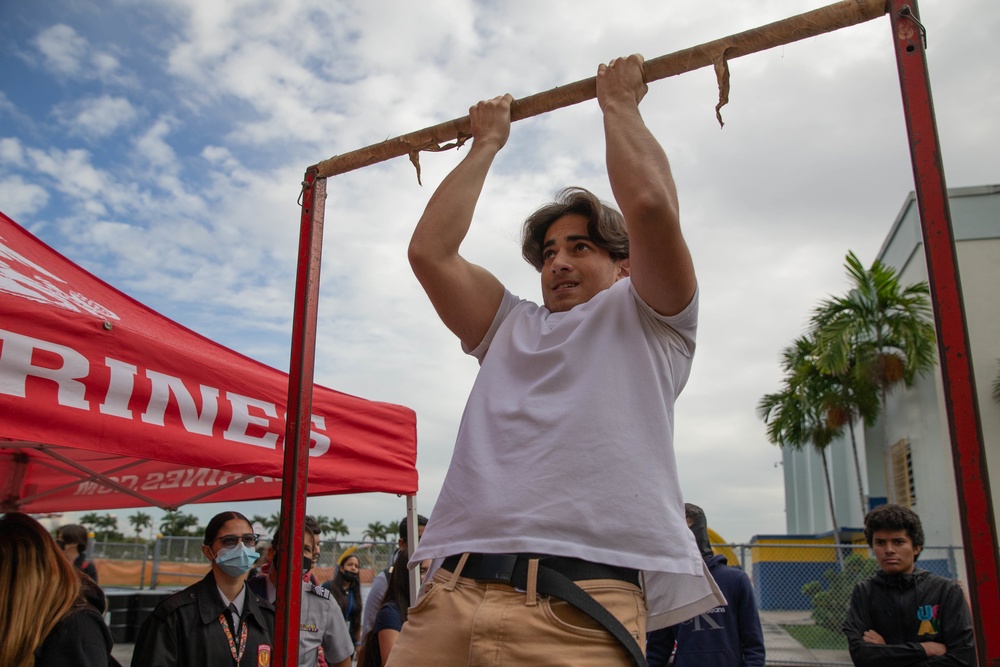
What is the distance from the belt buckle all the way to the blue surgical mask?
119 inches

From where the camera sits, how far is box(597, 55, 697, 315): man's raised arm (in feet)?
5.30

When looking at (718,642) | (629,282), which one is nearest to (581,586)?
(629,282)

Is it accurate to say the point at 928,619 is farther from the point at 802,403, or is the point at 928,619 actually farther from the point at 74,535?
the point at 802,403

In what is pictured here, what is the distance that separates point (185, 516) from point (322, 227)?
6774 centimetres

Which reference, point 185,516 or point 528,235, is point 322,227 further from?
point 185,516

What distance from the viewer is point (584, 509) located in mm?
1531

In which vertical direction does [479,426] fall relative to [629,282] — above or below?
below

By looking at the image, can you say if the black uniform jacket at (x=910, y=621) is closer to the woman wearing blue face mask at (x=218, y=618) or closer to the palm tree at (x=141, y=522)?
the woman wearing blue face mask at (x=218, y=618)

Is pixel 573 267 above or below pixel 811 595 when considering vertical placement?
above

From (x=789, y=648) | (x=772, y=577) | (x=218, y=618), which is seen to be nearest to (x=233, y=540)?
(x=218, y=618)

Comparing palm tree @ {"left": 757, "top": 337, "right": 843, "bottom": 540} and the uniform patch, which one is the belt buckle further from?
palm tree @ {"left": 757, "top": 337, "right": 843, "bottom": 540}

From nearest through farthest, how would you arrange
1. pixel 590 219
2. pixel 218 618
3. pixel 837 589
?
pixel 590 219
pixel 218 618
pixel 837 589

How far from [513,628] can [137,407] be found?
236cm

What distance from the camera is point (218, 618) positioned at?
12.9 feet
